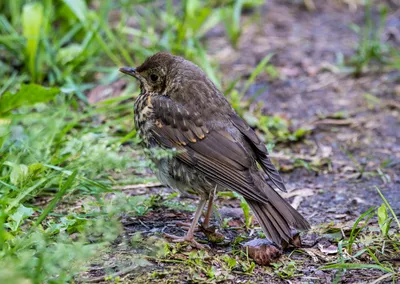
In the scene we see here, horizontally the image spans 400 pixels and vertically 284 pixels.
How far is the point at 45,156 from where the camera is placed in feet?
16.0

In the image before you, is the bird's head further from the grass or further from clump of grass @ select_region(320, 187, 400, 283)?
clump of grass @ select_region(320, 187, 400, 283)

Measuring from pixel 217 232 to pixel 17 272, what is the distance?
1.75 m

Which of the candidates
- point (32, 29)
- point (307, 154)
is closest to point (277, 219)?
point (307, 154)

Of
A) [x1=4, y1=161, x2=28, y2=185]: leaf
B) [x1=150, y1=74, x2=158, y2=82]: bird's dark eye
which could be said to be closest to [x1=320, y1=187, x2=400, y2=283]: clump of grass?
[x1=150, y1=74, x2=158, y2=82]: bird's dark eye

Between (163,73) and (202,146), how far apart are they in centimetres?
76

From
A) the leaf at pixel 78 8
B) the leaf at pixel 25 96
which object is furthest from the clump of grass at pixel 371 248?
the leaf at pixel 78 8

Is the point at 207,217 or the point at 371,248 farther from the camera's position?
the point at 207,217

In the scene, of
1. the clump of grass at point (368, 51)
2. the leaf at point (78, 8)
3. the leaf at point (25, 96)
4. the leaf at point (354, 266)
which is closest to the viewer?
the leaf at point (354, 266)

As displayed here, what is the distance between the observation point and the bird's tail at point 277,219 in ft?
13.4

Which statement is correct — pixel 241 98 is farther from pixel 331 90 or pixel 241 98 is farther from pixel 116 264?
pixel 116 264

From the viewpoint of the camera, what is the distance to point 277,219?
13.6ft

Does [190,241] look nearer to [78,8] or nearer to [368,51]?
[78,8]

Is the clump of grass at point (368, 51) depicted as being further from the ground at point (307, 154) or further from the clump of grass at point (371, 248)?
the clump of grass at point (371, 248)

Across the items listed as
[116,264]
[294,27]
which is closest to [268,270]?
[116,264]
